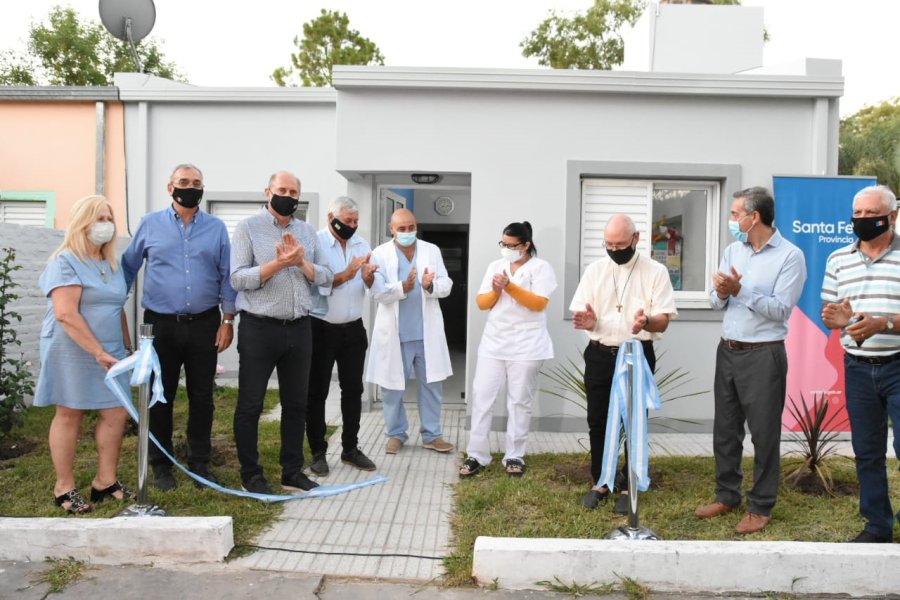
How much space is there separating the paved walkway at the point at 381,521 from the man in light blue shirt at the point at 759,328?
176 centimetres

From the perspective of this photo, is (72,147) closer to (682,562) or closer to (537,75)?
(537,75)

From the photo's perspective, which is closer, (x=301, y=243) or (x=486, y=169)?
(x=301, y=243)

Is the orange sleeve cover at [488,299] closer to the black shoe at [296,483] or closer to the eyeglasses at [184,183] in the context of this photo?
the black shoe at [296,483]

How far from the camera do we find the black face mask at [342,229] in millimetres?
5445

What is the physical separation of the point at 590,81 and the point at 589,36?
31320 millimetres

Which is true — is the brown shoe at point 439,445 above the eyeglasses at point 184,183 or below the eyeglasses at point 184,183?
below

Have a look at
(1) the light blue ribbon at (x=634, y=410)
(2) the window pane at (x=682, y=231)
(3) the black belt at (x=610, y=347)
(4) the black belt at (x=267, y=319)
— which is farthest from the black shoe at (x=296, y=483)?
(2) the window pane at (x=682, y=231)

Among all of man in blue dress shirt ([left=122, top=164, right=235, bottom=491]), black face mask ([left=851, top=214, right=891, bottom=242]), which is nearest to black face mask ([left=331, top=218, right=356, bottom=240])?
man in blue dress shirt ([left=122, top=164, right=235, bottom=491])

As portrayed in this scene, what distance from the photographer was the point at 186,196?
4.69 metres

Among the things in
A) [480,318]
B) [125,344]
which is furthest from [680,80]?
[125,344]

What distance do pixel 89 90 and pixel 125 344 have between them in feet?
21.4

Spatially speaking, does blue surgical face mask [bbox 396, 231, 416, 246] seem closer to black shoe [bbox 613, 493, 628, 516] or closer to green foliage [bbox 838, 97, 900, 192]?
black shoe [bbox 613, 493, 628, 516]

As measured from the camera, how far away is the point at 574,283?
6992 mm

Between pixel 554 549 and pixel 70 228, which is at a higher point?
pixel 70 228
